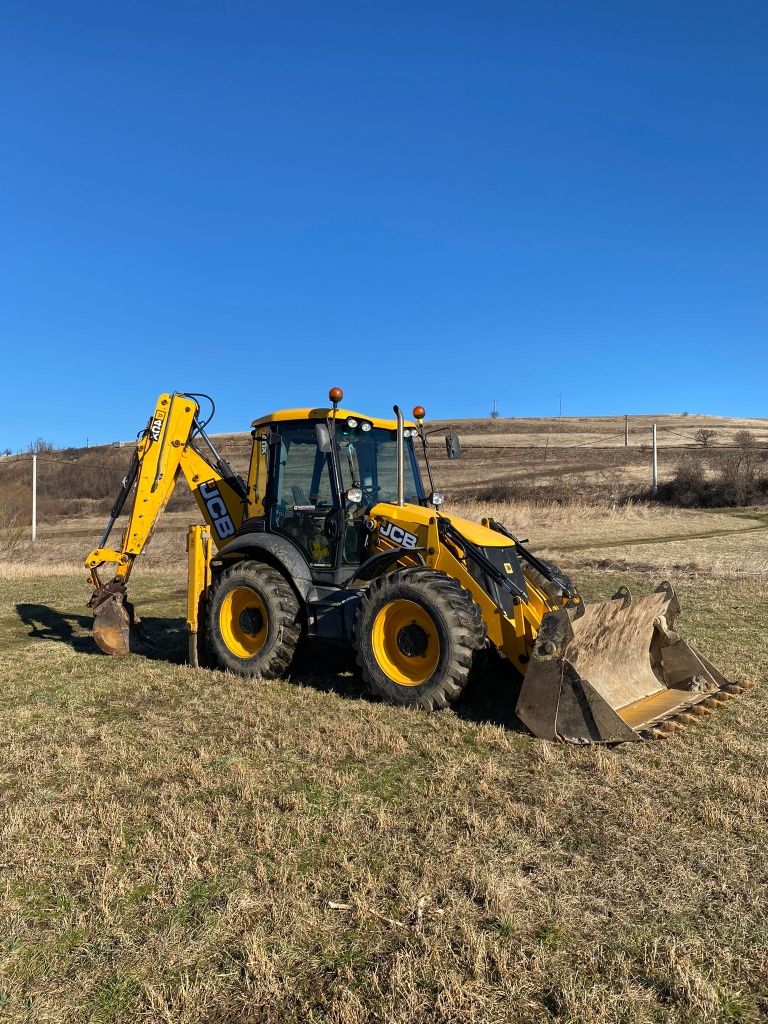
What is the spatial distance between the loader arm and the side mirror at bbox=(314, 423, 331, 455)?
83.0 inches

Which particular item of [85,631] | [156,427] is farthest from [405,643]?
[85,631]

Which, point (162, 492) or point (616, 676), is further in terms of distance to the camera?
point (162, 492)

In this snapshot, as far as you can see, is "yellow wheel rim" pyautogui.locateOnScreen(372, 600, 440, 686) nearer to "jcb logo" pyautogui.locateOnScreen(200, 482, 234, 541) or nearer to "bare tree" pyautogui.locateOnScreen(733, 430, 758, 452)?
"jcb logo" pyautogui.locateOnScreen(200, 482, 234, 541)

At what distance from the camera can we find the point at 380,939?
3.14m

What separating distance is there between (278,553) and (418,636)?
1.94 metres

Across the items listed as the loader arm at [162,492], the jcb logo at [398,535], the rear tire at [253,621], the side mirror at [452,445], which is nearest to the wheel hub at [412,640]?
the jcb logo at [398,535]

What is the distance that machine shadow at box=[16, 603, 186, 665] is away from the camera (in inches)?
365

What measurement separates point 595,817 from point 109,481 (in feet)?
153

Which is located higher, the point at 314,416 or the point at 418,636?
the point at 314,416

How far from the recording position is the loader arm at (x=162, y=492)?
8797 millimetres

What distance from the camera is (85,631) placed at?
1091 centimetres

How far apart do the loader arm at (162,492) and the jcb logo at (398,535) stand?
2335 mm

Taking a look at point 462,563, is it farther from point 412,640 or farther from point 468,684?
point 468,684

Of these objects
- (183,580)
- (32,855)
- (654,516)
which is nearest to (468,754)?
(32,855)
